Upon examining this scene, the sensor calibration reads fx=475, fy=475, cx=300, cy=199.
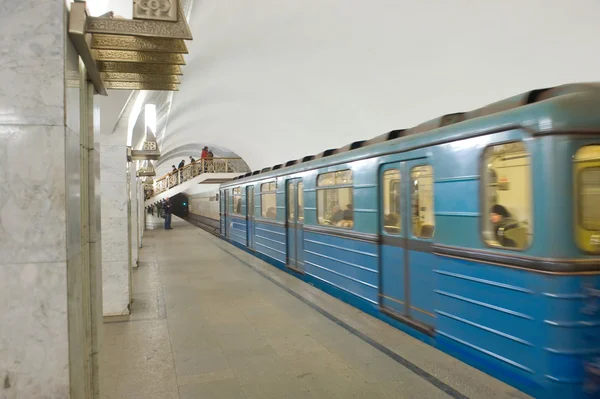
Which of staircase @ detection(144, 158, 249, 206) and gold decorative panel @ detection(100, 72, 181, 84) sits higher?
staircase @ detection(144, 158, 249, 206)

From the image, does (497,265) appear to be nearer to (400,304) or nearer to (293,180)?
(400,304)

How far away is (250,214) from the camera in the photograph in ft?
45.8

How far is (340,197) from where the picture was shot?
23.9ft

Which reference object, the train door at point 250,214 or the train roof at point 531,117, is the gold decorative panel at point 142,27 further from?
the train door at point 250,214

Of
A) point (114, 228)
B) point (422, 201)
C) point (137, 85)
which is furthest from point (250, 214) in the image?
point (137, 85)

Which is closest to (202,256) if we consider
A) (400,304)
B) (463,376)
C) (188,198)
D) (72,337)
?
(400,304)

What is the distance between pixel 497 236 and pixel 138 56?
128 inches

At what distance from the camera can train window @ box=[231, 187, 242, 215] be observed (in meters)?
15.5

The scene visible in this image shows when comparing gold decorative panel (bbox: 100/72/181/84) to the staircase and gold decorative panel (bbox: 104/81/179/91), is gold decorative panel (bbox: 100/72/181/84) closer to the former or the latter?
gold decorative panel (bbox: 104/81/179/91)

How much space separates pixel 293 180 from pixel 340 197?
2.44m

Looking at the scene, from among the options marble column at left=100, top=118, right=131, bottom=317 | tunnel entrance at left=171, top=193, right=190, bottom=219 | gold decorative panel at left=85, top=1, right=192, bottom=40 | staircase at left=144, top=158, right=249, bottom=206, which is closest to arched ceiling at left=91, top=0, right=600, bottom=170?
marble column at left=100, top=118, right=131, bottom=317

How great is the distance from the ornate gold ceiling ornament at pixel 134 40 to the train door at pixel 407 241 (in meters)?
2.85

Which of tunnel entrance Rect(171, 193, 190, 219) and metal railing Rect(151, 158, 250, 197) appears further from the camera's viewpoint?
tunnel entrance Rect(171, 193, 190, 219)

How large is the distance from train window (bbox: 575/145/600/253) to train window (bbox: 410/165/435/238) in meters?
1.63
